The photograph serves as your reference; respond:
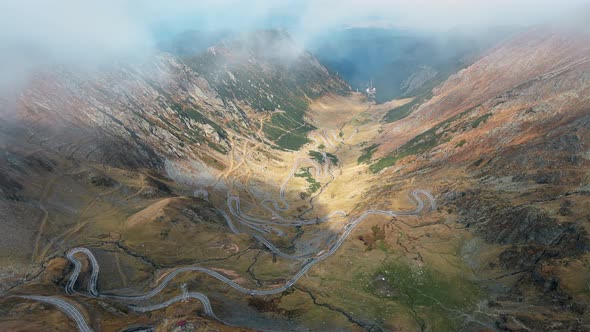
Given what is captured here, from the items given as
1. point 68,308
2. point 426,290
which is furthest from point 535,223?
point 68,308

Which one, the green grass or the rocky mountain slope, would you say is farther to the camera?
the green grass

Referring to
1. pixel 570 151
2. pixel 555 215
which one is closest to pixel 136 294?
pixel 555 215

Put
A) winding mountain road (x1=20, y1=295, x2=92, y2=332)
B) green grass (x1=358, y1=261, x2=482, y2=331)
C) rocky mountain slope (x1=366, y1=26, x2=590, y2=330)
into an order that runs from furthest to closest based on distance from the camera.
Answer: green grass (x1=358, y1=261, x2=482, y2=331) < rocky mountain slope (x1=366, y1=26, x2=590, y2=330) < winding mountain road (x1=20, y1=295, x2=92, y2=332)

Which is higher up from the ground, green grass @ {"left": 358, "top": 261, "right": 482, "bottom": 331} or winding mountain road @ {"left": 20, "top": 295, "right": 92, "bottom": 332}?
green grass @ {"left": 358, "top": 261, "right": 482, "bottom": 331}

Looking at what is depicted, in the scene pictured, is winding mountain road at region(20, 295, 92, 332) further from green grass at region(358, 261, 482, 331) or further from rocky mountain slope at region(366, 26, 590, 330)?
rocky mountain slope at region(366, 26, 590, 330)

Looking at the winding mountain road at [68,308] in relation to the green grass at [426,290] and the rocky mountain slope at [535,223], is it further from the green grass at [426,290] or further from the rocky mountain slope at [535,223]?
the rocky mountain slope at [535,223]

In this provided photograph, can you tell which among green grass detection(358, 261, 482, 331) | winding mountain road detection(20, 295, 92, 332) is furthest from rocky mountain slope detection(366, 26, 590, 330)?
winding mountain road detection(20, 295, 92, 332)

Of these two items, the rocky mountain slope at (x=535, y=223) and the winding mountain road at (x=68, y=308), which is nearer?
the winding mountain road at (x=68, y=308)

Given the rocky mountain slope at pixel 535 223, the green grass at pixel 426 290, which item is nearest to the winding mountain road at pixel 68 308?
the green grass at pixel 426 290

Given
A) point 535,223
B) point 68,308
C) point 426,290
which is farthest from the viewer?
point 535,223

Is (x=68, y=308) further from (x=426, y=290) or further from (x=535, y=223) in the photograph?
(x=535, y=223)

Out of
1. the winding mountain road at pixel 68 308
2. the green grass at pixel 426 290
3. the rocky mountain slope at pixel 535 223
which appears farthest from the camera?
the green grass at pixel 426 290

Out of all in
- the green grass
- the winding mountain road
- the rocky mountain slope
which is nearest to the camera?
the winding mountain road
